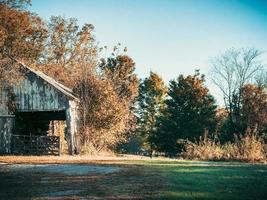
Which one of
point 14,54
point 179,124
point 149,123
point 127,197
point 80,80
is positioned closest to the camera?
point 127,197

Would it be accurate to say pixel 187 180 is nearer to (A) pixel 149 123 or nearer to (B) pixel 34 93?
(B) pixel 34 93

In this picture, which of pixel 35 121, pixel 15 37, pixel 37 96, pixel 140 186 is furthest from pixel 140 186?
pixel 35 121

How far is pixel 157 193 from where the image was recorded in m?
8.05

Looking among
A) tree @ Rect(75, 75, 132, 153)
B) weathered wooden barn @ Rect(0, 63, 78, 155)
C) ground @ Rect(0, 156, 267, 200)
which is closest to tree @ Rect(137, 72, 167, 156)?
tree @ Rect(75, 75, 132, 153)

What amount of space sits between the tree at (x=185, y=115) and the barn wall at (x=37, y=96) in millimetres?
23734

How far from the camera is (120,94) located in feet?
157

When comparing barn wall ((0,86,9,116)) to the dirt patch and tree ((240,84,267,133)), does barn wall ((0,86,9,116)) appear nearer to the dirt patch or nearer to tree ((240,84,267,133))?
the dirt patch

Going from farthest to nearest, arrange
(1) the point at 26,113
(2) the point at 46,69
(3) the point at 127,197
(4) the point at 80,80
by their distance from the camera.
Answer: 1. (2) the point at 46,69
2. (4) the point at 80,80
3. (1) the point at 26,113
4. (3) the point at 127,197

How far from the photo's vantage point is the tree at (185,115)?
157ft

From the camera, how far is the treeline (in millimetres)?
22578

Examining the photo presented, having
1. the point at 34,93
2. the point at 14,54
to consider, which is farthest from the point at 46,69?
the point at 14,54

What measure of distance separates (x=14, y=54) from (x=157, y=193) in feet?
54.0

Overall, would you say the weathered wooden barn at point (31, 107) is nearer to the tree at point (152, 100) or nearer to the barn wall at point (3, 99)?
the barn wall at point (3, 99)

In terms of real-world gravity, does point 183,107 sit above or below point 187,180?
above
